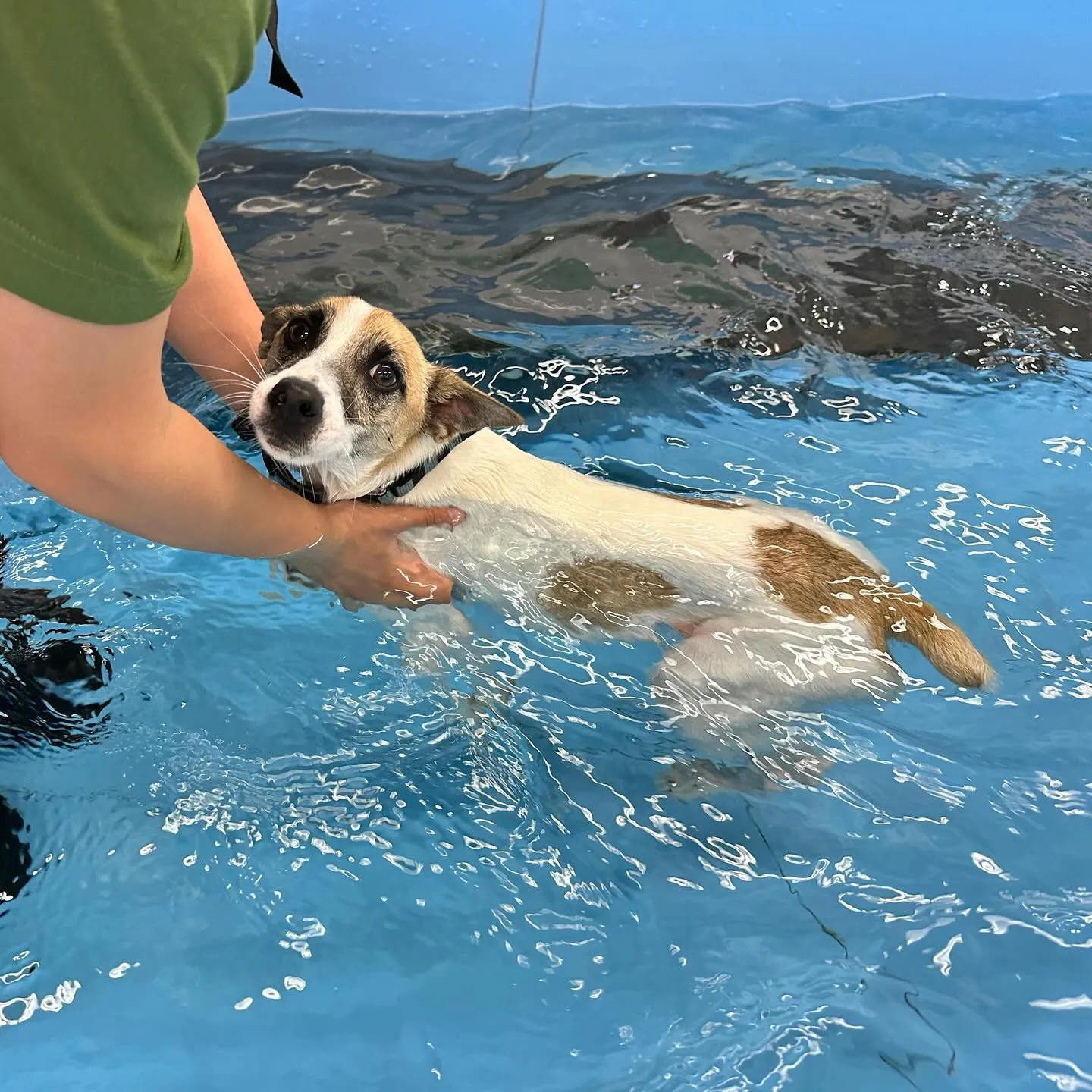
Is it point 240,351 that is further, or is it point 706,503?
point 706,503

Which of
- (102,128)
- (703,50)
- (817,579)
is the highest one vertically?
(703,50)

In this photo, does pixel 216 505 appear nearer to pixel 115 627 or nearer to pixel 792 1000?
pixel 115 627

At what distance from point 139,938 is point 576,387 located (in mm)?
2148

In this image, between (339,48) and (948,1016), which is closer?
(948,1016)

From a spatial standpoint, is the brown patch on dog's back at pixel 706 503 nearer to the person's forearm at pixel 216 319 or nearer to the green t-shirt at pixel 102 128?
the person's forearm at pixel 216 319

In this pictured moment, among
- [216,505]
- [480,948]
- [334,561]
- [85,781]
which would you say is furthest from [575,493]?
[85,781]

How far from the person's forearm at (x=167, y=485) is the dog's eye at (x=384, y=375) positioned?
1.10 feet

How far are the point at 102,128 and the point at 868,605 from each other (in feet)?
5.50

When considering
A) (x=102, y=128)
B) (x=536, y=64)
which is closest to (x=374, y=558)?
(x=102, y=128)

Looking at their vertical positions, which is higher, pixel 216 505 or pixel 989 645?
pixel 216 505

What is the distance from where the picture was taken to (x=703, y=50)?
526cm

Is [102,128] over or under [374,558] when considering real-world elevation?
over

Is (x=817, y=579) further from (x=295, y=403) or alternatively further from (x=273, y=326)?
(x=273, y=326)

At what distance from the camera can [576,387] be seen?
3279 mm
